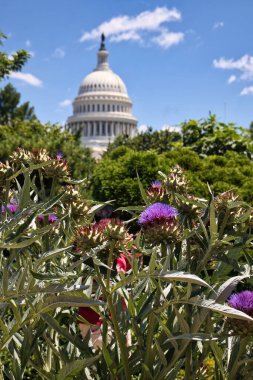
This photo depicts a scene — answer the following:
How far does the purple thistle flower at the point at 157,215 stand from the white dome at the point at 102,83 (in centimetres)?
5848

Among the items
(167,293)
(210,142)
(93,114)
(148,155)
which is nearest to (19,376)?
(167,293)

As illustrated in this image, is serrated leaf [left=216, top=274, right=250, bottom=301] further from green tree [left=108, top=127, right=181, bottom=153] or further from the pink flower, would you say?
green tree [left=108, top=127, right=181, bottom=153]

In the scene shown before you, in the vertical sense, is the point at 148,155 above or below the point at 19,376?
above

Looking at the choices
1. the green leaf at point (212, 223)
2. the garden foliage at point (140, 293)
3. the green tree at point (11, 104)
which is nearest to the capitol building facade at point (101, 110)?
the green tree at point (11, 104)

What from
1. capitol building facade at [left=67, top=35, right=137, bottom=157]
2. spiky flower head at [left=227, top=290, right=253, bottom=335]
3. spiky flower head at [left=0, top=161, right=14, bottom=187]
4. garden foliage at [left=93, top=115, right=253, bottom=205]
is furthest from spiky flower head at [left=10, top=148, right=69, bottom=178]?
capitol building facade at [left=67, top=35, right=137, bottom=157]

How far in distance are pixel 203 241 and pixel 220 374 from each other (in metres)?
0.38

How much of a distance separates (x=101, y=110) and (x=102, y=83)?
4.59 meters

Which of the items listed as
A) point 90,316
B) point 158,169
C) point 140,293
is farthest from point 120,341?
point 158,169

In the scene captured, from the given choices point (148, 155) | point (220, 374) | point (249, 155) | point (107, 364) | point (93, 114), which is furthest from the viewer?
point (93, 114)

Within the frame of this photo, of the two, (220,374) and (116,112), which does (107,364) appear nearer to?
(220,374)

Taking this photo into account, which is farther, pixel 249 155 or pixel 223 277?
pixel 249 155

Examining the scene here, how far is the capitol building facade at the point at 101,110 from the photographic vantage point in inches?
2170

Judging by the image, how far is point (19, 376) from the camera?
1484 mm

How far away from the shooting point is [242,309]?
4.31 feet
